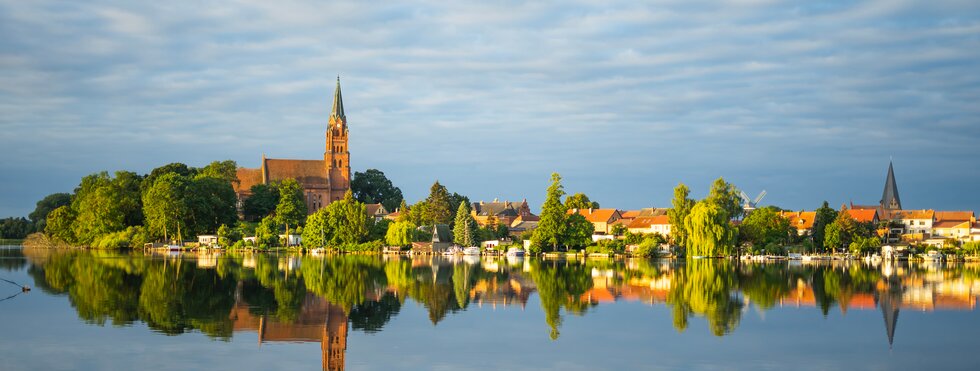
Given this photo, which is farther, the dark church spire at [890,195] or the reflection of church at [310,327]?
the dark church spire at [890,195]

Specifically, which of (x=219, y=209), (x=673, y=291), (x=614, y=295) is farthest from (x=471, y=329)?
(x=219, y=209)

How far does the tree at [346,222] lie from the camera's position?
9344cm

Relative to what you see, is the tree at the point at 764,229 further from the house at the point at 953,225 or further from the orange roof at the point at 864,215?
the house at the point at 953,225

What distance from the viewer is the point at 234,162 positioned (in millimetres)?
124375

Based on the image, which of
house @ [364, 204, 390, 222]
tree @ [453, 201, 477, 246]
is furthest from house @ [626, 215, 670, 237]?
house @ [364, 204, 390, 222]

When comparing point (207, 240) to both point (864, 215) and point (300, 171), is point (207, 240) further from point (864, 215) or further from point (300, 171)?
point (864, 215)

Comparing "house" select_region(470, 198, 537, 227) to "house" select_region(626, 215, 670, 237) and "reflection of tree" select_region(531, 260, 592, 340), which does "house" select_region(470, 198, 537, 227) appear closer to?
"house" select_region(626, 215, 670, 237)

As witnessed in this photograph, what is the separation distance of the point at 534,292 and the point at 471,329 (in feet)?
41.5

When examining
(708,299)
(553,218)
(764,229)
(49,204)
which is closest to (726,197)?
(764,229)

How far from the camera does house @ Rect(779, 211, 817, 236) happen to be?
91.9 metres

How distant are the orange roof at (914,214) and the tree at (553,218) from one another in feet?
162

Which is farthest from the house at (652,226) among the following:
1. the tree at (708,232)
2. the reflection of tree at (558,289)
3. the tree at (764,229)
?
the reflection of tree at (558,289)

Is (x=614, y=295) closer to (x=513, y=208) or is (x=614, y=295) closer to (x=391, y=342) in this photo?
(x=391, y=342)

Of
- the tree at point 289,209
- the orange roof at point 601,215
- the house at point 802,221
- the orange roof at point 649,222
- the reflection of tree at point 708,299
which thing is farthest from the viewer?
the orange roof at point 601,215
